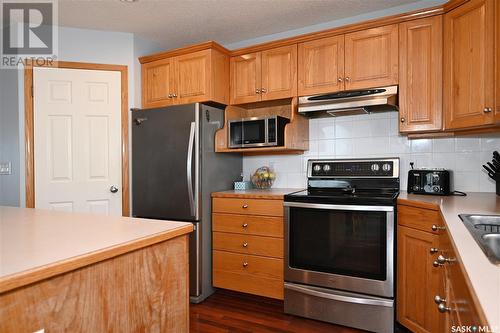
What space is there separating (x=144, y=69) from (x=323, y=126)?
6.10 feet

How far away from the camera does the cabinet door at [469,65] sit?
188 centimetres

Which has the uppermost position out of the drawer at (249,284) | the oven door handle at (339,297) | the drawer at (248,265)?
the drawer at (248,265)

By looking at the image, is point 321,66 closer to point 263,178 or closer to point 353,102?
point 353,102

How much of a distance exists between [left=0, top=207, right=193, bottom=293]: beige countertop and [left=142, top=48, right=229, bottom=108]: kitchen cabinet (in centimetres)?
169

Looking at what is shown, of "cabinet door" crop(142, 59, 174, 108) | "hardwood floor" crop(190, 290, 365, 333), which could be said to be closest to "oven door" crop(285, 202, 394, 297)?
"hardwood floor" crop(190, 290, 365, 333)

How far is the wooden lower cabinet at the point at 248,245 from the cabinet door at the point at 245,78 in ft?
3.16

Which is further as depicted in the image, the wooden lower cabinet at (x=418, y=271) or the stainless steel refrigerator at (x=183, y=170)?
the stainless steel refrigerator at (x=183, y=170)

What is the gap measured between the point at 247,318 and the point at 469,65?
2319mm

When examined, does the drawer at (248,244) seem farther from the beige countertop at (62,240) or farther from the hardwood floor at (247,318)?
the beige countertop at (62,240)

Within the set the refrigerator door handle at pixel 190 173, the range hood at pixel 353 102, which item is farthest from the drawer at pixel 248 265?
the range hood at pixel 353 102

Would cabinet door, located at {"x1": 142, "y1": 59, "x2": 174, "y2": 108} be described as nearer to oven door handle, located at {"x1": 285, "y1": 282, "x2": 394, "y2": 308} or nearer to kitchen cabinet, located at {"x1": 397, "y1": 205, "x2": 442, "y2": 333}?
oven door handle, located at {"x1": 285, "y1": 282, "x2": 394, "y2": 308}

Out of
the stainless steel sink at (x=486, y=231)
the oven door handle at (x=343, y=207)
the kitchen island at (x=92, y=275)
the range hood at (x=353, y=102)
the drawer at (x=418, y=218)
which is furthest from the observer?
the range hood at (x=353, y=102)

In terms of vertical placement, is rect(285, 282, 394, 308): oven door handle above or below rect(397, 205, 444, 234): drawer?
below

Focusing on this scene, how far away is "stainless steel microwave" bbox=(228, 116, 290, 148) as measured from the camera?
8.82 feet
